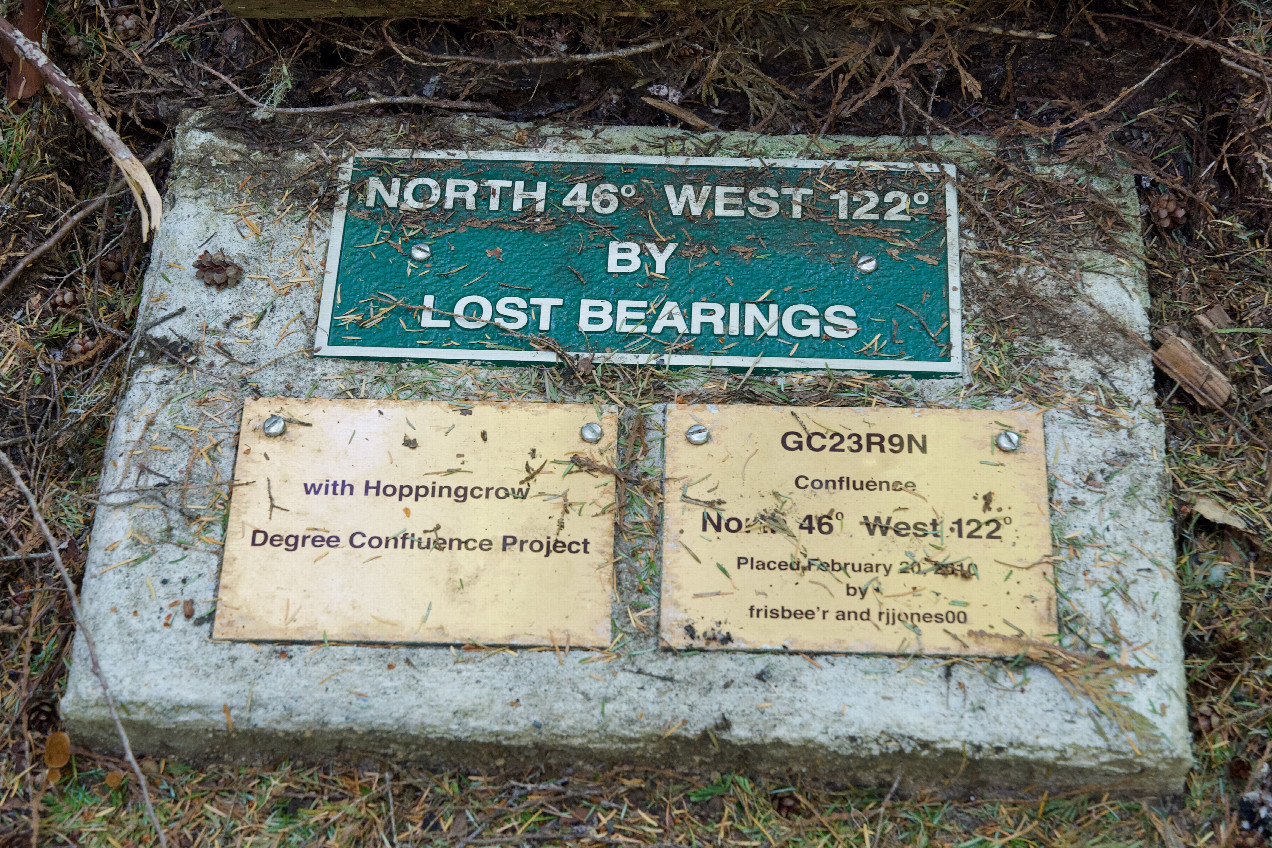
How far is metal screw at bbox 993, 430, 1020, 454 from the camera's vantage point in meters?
2.28

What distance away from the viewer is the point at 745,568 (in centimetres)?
224

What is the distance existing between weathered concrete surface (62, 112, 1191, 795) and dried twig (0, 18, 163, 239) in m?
0.32

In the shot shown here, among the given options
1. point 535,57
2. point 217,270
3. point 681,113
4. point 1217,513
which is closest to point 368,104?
point 535,57

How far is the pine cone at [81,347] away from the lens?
2605mm

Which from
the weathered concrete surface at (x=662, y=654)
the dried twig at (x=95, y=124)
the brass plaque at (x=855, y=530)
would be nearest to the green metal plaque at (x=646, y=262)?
the weathered concrete surface at (x=662, y=654)

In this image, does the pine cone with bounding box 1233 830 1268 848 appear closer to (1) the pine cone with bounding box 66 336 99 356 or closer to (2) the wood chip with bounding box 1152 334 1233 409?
(2) the wood chip with bounding box 1152 334 1233 409

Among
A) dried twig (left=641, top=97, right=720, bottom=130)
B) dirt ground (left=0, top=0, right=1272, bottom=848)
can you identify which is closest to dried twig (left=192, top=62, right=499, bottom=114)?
dirt ground (left=0, top=0, right=1272, bottom=848)

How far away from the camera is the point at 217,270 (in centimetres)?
253

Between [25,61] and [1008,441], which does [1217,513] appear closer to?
[1008,441]

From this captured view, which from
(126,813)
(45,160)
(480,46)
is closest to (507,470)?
(126,813)

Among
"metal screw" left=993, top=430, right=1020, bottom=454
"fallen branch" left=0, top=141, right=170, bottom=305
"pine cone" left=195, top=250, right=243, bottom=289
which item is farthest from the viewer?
"fallen branch" left=0, top=141, right=170, bottom=305

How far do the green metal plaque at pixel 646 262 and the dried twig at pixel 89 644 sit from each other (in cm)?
93

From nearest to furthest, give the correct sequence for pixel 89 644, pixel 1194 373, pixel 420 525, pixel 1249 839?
pixel 1249 839
pixel 89 644
pixel 420 525
pixel 1194 373

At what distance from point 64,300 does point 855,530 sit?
2.68 m
